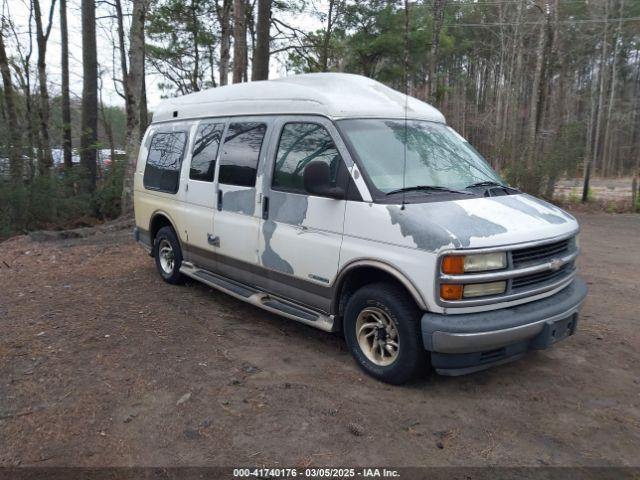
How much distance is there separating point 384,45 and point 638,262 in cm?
1705

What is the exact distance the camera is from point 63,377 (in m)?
4.01

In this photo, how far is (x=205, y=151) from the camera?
18.7 feet

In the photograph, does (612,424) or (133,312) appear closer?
(612,424)

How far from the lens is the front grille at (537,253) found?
3.58 meters

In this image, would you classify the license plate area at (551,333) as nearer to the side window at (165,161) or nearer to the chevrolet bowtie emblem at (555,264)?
the chevrolet bowtie emblem at (555,264)

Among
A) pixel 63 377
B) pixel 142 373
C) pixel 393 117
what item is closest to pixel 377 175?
pixel 393 117

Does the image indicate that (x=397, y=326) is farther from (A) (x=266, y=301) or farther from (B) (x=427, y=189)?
(A) (x=266, y=301)

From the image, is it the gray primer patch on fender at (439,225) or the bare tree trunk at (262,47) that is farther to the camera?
the bare tree trunk at (262,47)

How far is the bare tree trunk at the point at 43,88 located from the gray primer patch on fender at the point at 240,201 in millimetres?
10511

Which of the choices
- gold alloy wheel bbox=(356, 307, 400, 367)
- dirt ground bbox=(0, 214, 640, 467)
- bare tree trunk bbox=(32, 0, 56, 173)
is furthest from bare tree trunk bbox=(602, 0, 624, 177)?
gold alloy wheel bbox=(356, 307, 400, 367)

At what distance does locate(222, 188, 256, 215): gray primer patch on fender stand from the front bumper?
85.0 inches

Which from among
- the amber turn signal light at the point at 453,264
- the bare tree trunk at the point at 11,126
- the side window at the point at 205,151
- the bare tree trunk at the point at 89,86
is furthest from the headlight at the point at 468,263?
the bare tree trunk at the point at 89,86

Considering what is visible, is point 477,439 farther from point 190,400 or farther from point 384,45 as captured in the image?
point 384,45

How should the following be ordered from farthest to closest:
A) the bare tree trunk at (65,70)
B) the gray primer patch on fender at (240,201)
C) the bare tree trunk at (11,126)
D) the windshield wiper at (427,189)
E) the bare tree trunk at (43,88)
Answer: the bare tree trunk at (65,70), the bare tree trunk at (43,88), the bare tree trunk at (11,126), the gray primer patch on fender at (240,201), the windshield wiper at (427,189)
